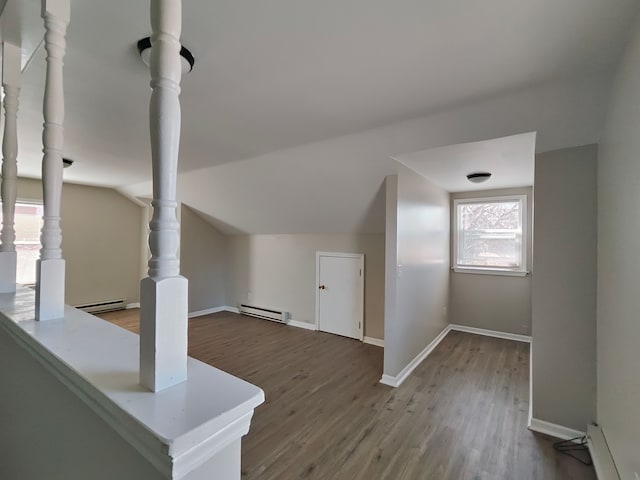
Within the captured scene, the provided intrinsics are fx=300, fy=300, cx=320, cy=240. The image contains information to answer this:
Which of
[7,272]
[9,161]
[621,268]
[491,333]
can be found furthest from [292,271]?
[621,268]

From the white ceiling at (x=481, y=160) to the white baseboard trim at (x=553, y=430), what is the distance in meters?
2.15

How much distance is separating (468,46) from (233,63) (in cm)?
124

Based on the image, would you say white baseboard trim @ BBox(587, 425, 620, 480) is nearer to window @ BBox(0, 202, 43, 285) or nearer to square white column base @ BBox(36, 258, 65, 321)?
square white column base @ BBox(36, 258, 65, 321)

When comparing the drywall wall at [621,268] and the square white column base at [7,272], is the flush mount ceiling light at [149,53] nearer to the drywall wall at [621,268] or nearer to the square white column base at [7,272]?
the square white column base at [7,272]

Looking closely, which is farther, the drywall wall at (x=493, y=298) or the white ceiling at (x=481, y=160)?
the drywall wall at (x=493, y=298)

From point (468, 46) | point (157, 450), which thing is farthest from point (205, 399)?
point (468, 46)

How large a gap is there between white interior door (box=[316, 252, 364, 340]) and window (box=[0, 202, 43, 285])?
15.3ft

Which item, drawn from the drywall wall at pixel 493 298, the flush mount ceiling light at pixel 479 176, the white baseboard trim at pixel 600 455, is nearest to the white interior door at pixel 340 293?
the drywall wall at pixel 493 298

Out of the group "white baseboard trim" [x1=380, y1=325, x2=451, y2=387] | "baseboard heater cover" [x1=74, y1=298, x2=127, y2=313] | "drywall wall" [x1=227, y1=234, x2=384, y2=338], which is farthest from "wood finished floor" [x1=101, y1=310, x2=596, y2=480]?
"baseboard heater cover" [x1=74, y1=298, x2=127, y2=313]

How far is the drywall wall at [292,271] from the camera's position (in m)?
4.34

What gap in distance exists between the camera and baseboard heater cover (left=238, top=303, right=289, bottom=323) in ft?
17.1

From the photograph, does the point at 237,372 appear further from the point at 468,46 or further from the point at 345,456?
the point at 468,46

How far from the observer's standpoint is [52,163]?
1.26 metres

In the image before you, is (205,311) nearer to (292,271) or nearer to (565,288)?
(292,271)
